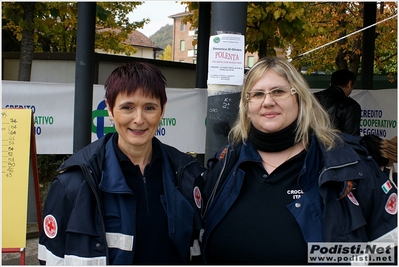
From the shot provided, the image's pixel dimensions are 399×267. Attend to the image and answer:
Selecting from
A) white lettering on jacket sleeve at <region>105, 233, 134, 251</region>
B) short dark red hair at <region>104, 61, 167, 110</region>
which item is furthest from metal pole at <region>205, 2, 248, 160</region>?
white lettering on jacket sleeve at <region>105, 233, 134, 251</region>

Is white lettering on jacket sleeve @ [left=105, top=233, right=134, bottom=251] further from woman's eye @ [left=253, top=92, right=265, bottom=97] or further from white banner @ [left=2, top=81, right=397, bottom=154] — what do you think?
white banner @ [left=2, top=81, right=397, bottom=154]

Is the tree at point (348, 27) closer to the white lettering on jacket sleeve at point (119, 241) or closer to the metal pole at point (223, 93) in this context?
the metal pole at point (223, 93)

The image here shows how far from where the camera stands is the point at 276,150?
2.43 meters

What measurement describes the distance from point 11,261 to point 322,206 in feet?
14.1

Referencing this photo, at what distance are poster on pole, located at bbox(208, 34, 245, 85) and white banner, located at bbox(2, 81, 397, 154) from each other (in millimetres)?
3717

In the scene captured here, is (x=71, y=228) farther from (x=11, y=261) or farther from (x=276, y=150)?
(x=11, y=261)

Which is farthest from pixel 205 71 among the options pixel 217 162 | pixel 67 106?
pixel 217 162

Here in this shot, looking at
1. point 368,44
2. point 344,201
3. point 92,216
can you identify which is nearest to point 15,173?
point 92,216

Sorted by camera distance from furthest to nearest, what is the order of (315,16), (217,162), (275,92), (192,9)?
(315,16), (192,9), (217,162), (275,92)

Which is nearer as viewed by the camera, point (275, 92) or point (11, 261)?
point (275, 92)

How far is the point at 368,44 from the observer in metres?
8.59

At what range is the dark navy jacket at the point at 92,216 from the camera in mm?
2066

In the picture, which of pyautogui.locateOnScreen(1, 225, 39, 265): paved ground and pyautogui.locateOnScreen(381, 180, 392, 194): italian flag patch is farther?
pyautogui.locateOnScreen(1, 225, 39, 265): paved ground

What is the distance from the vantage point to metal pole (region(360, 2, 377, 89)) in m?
8.48
